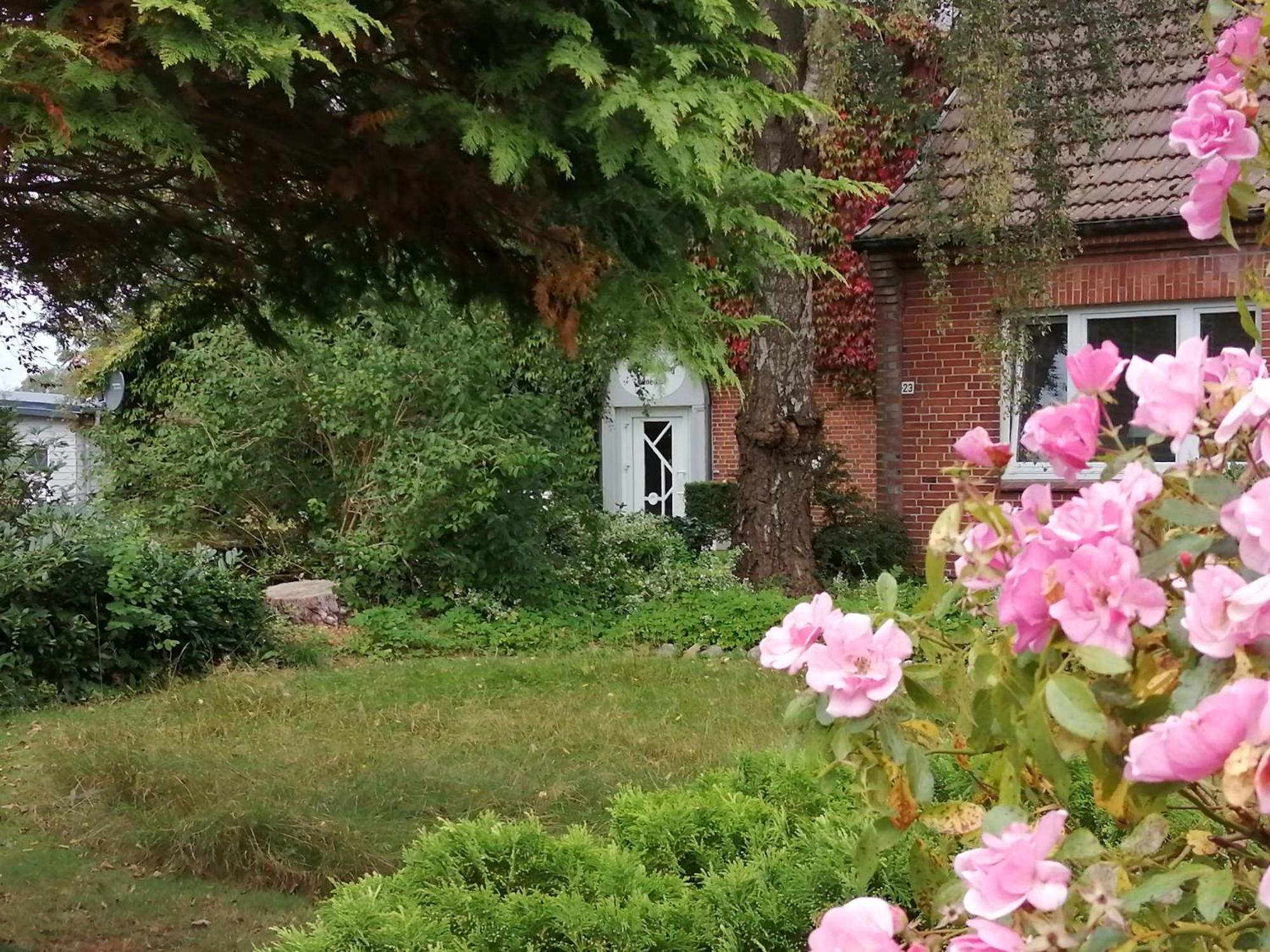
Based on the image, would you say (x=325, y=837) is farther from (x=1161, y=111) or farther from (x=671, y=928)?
(x=1161, y=111)

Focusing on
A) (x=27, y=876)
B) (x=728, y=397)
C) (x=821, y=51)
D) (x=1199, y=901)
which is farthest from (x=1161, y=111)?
(x=1199, y=901)

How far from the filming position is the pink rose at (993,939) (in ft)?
3.79

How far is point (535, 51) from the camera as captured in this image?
3.15 m

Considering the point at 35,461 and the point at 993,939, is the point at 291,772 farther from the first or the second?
the point at 993,939

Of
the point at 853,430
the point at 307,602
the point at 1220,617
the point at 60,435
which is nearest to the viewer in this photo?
the point at 1220,617

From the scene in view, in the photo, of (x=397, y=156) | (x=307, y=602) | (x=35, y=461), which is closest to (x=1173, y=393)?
(x=397, y=156)

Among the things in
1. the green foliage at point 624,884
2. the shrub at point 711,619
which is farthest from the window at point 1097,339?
the green foliage at point 624,884

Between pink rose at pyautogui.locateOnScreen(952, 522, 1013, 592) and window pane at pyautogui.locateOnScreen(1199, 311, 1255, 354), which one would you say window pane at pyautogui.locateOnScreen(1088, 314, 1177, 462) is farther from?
pink rose at pyautogui.locateOnScreen(952, 522, 1013, 592)

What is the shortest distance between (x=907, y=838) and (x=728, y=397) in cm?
1407

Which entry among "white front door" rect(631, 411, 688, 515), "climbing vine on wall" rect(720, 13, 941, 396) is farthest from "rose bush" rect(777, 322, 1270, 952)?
"white front door" rect(631, 411, 688, 515)

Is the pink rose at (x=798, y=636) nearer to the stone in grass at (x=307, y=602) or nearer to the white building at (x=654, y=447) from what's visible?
the stone in grass at (x=307, y=602)

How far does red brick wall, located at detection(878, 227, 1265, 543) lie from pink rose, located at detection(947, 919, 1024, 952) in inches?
434

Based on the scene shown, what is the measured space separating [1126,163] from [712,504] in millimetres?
6007

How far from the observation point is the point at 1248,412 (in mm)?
1312
